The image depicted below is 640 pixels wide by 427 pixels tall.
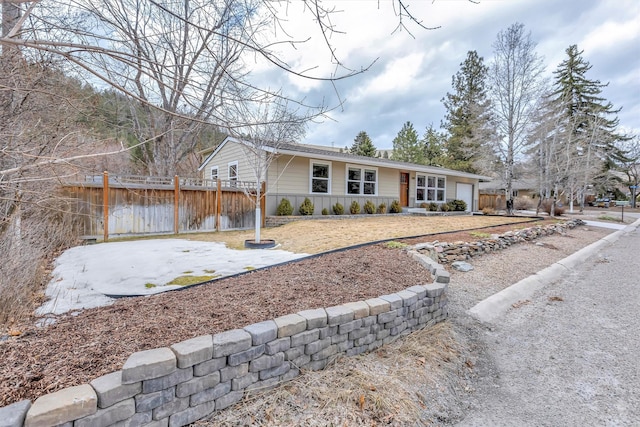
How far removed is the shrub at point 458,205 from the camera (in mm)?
18677

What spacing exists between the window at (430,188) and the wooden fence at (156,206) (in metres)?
10.1

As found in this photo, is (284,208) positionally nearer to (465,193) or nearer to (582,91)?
(465,193)

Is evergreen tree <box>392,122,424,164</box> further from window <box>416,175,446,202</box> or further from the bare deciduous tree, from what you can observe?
the bare deciduous tree

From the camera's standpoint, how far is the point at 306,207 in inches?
482

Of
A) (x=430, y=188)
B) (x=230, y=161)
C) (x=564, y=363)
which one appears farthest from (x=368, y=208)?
(x=564, y=363)

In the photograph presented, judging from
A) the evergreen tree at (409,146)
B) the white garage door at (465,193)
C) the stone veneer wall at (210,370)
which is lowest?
the stone veneer wall at (210,370)

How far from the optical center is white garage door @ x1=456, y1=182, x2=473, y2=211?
2012 cm

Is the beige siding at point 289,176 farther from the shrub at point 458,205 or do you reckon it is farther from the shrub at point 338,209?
the shrub at point 458,205

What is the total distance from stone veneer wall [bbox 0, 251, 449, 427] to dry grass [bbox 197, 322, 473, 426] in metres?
0.09

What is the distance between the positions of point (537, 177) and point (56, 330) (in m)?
21.0

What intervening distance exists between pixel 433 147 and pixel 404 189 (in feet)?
57.1

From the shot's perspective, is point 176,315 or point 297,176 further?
point 297,176

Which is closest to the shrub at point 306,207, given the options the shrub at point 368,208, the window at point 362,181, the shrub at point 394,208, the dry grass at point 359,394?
the window at point 362,181

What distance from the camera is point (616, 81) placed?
30062 millimetres
